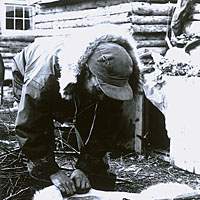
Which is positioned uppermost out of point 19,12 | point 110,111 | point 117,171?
point 19,12

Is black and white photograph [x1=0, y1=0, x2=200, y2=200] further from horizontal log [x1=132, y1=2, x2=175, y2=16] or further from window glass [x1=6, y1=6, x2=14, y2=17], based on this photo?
window glass [x1=6, y1=6, x2=14, y2=17]

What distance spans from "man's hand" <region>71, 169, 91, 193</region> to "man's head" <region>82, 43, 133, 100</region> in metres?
0.76

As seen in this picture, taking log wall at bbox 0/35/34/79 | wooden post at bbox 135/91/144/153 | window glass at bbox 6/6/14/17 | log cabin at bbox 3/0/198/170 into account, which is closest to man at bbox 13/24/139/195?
log cabin at bbox 3/0/198/170

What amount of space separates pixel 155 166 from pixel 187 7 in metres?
2.33

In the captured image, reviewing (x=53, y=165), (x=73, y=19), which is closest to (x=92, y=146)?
(x=53, y=165)

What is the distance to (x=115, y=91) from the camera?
265 cm

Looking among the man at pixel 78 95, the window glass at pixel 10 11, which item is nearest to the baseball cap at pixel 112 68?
the man at pixel 78 95

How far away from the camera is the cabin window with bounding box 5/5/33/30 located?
9.80 m

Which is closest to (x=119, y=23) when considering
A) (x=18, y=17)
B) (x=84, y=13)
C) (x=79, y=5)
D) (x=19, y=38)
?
(x=84, y=13)

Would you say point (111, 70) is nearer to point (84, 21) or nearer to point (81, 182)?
point (81, 182)

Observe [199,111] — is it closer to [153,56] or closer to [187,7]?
[153,56]

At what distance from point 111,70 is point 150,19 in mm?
4528

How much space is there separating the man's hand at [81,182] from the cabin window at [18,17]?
6823mm

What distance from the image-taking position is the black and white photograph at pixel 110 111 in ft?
8.87
